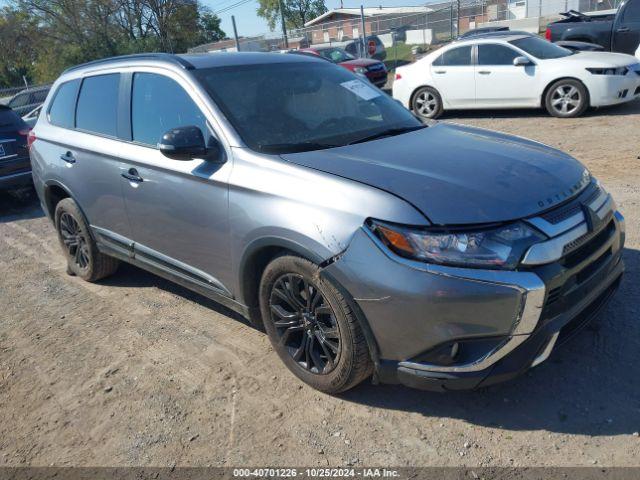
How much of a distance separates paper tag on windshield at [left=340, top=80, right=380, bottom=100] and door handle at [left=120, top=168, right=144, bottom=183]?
1574mm

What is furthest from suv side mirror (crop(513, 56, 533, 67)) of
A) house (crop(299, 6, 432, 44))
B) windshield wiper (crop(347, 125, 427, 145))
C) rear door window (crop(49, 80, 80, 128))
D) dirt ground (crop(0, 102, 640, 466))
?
house (crop(299, 6, 432, 44))

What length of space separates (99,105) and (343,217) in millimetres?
2715

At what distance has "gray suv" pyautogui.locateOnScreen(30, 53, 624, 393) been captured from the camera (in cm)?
252

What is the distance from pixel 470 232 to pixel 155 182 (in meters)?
2.16

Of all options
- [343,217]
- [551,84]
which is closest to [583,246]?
[343,217]

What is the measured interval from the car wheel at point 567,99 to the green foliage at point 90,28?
36.4 metres

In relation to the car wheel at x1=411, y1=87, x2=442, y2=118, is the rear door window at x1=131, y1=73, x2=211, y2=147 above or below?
above

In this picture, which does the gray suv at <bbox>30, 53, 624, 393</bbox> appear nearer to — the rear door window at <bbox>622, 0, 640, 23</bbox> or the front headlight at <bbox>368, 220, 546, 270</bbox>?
the front headlight at <bbox>368, 220, 546, 270</bbox>

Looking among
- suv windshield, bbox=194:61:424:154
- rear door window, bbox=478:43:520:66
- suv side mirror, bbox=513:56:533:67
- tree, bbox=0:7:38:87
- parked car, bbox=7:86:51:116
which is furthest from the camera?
tree, bbox=0:7:38:87

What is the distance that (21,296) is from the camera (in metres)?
5.07

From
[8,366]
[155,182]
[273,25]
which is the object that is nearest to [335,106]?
[155,182]

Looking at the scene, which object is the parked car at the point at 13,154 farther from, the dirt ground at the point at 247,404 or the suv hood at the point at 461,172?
the suv hood at the point at 461,172

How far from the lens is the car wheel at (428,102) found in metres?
11.2

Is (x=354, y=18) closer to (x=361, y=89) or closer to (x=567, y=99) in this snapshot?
(x=567, y=99)
